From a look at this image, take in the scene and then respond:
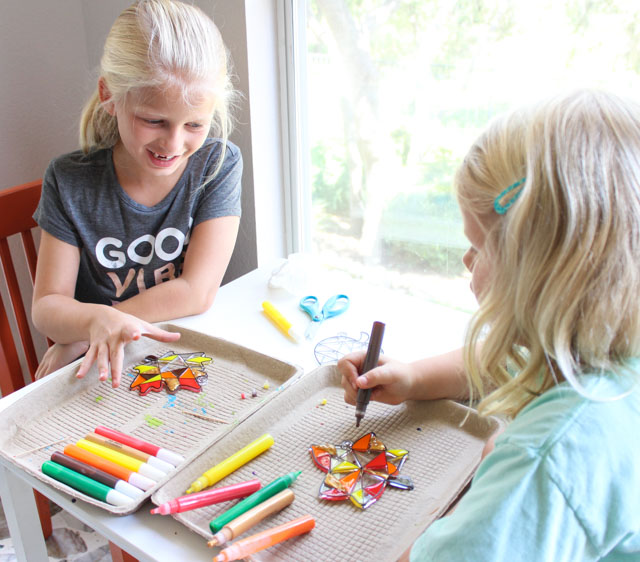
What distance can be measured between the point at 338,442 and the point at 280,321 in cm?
30

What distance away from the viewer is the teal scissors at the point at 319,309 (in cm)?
90

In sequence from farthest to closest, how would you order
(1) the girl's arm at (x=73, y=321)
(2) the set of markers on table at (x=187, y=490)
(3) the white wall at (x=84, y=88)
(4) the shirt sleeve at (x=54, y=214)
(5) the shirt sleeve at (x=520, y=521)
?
(3) the white wall at (x=84, y=88)
(4) the shirt sleeve at (x=54, y=214)
(1) the girl's arm at (x=73, y=321)
(2) the set of markers on table at (x=187, y=490)
(5) the shirt sleeve at (x=520, y=521)

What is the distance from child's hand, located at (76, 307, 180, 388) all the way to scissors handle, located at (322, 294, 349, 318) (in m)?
0.24

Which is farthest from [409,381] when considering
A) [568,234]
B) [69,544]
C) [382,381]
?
[69,544]

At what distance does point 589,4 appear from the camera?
87cm

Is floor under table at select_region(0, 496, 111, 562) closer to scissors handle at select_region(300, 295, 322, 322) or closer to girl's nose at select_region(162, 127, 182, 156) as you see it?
scissors handle at select_region(300, 295, 322, 322)

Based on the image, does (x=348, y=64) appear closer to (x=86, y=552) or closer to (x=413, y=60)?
(x=413, y=60)

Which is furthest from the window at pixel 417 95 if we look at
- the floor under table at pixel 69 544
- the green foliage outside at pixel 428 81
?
the floor under table at pixel 69 544

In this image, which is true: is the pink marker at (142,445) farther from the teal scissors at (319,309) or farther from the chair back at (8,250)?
the chair back at (8,250)

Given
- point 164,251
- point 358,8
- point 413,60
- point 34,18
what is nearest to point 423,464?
point 164,251

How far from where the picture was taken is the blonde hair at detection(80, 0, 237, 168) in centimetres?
86

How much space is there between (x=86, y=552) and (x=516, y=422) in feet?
3.61

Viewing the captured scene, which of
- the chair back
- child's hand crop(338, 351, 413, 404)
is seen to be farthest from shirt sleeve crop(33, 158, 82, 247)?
child's hand crop(338, 351, 413, 404)

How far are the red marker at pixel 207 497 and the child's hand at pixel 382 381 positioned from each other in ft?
0.56
